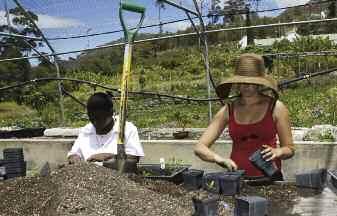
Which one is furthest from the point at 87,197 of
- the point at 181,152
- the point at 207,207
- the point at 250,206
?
the point at 181,152

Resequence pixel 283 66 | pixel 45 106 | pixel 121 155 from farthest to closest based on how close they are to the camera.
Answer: pixel 283 66
pixel 45 106
pixel 121 155

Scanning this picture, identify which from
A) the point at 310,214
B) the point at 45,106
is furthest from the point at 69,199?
the point at 45,106

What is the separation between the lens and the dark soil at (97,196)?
2.13 metres

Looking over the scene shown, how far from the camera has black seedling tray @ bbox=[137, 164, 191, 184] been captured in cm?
292

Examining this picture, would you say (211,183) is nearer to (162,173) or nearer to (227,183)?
(227,183)

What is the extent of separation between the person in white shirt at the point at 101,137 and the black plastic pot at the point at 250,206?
5.34 ft

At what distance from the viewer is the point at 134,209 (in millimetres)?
2137

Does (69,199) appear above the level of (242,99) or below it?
below

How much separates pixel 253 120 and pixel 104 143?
45.9 inches

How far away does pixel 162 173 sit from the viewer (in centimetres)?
321

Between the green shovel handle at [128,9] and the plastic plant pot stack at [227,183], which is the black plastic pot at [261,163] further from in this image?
the green shovel handle at [128,9]

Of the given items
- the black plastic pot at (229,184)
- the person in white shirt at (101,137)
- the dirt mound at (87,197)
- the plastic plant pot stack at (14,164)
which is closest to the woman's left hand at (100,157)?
the person in white shirt at (101,137)

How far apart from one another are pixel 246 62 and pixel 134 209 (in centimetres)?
117

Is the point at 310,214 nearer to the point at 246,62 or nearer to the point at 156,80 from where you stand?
the point at 246,62
